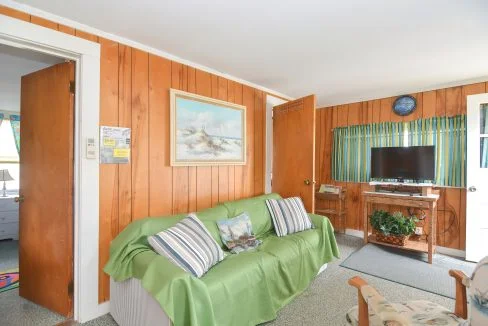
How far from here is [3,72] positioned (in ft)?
9.01

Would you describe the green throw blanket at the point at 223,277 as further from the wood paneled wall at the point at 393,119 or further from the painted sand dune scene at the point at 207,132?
the wood paneled wall at the point at 393,119

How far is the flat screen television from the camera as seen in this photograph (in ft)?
10.7

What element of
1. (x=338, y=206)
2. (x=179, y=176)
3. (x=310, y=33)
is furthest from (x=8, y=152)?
(x=338, y=206)

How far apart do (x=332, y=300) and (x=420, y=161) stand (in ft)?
7.41

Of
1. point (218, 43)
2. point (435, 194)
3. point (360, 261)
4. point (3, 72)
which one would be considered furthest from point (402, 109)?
point (3, 72)

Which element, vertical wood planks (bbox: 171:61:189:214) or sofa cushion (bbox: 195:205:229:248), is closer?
sofa cushion (bbox: 195:205:229:248)

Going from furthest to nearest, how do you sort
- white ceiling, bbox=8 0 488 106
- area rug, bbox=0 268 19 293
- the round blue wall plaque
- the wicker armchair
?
the round blue wall plaque → area rug, bbox=0 268 19 293 → white ceiling, bbox=8 0 488 106 → the wicker armchair

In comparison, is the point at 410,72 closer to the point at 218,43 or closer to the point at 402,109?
the point at 402,109

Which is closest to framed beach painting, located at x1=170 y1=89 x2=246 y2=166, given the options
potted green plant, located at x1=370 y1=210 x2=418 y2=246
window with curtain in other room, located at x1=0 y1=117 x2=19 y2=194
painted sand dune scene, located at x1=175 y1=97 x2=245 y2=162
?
painted sand dune scene, located at x1=175 y1=97 x2=245 y2=162

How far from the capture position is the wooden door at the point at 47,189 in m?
1.99

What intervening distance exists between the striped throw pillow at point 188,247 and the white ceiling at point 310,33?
1.59 m

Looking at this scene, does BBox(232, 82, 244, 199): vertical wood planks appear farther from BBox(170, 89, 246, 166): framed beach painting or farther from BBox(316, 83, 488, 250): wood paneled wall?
BBox(316, 83, 488, 250): wood paneled wall

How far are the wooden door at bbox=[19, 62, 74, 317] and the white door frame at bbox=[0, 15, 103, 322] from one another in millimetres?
81

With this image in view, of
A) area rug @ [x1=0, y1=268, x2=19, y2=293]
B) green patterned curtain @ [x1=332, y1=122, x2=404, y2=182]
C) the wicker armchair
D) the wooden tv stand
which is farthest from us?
green patterned curtain @ [x1=332, y1=122, x2=404, y2=182]
